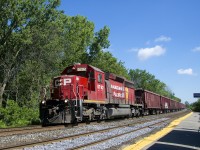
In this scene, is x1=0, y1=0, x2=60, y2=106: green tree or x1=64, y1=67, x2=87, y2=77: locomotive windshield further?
x1=0, y1=0, x2=60, y2=106: green tree

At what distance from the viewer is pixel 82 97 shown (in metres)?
18.7

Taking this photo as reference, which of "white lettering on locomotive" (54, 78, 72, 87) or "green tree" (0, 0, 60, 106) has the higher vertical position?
"green tree" (0, 0, 60, 106)

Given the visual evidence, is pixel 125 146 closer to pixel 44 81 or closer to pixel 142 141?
pixel 142 141

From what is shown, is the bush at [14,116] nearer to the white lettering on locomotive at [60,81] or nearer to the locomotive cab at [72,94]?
the locomotive cab at [72,94]

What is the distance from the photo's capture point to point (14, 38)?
3177 centimetres

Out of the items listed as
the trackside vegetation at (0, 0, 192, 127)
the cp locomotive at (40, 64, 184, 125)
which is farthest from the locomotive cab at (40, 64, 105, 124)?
the trackside vegetation at (0, 0, 192, 127)

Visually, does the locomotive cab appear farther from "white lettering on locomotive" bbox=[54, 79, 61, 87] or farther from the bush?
the bush

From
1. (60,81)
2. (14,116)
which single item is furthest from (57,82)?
(14,116)

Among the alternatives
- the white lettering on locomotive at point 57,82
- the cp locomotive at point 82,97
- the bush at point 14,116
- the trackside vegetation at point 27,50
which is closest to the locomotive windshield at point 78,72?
the cp locomotive at point 82,97

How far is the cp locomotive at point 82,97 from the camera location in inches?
686

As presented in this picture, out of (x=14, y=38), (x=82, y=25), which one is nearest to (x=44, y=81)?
(x=14, y=38)

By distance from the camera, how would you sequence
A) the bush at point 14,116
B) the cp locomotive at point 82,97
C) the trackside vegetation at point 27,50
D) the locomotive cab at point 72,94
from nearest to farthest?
the locomotive cab at point 72,94
the cp locomotive at point 82,97
the bush at point 14,116
the trackside vegetation at point 27,50

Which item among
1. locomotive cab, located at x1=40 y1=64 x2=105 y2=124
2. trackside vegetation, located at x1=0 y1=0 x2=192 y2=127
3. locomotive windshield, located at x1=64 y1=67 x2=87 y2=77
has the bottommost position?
locomotive cab, located at x1=40 y1=64 x2=105 y2=124

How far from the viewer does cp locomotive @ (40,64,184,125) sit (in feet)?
57.2
